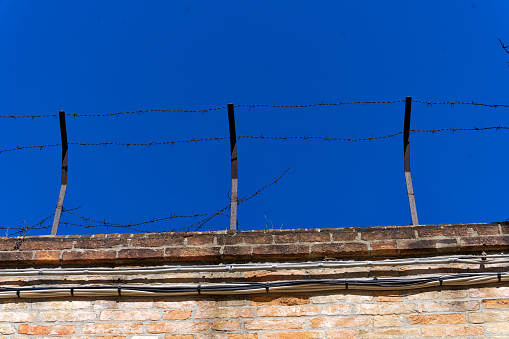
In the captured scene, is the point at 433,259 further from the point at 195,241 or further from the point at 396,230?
the point at 195,241

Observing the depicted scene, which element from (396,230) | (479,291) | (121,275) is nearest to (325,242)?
(396,230)

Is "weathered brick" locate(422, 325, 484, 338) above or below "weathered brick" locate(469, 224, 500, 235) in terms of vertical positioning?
below

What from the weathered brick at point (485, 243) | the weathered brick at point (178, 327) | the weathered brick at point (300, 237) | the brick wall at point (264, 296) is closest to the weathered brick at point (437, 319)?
the brick wall at point (264, 296)

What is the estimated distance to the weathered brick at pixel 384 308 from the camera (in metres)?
3.62

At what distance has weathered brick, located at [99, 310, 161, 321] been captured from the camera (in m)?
3.68

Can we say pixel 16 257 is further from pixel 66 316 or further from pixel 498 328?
pixel 498 328

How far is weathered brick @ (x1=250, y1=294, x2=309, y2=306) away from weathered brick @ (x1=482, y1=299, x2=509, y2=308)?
1.16 metres

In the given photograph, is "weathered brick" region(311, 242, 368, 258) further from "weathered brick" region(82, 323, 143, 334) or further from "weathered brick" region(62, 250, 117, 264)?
"weathered brick" region(62, 250, 117, 264)

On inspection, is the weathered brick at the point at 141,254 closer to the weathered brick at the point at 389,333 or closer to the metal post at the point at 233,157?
the metal post at the point at 233,157

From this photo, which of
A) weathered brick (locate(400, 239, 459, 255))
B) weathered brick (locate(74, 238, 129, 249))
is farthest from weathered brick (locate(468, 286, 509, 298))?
weathered brick (locate(74, 238, 129, 249))

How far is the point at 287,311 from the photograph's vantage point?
3.68 metres

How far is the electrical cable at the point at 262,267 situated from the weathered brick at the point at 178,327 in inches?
15.4

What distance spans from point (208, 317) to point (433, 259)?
5.19ft

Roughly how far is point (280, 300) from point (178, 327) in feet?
2.29
